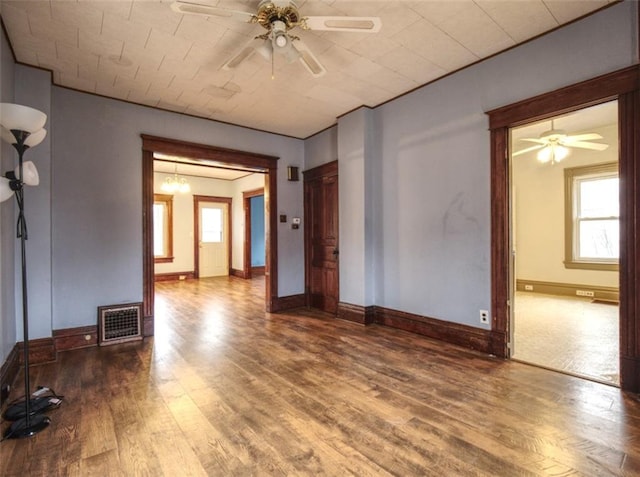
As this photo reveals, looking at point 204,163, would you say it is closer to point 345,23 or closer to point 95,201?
point 95,201

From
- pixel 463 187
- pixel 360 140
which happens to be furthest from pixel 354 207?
pixel 463 187

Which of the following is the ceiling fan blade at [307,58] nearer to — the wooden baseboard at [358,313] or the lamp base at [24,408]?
the wooden baseboard at [358,313]

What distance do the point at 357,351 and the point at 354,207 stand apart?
77.2 inches

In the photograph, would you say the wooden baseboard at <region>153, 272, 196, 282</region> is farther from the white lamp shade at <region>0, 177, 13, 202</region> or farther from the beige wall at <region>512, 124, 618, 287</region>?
the beige wall at <region>512, 124, 618, 287</region>

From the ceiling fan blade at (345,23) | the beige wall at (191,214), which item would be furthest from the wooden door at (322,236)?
the beige wall at (191,214)

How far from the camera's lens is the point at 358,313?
14.4 ft

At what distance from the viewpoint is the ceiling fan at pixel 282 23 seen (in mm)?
2074

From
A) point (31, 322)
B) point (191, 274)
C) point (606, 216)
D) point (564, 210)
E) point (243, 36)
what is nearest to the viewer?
point (243, 36)

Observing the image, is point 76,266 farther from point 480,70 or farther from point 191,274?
point 191,274

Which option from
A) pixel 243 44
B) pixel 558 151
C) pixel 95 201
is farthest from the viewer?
pixel 558 151

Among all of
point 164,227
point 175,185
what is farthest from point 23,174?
point 164,227

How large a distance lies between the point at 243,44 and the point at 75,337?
352 cm

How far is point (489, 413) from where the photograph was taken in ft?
7.06

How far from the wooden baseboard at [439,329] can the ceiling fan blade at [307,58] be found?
285 centimetres
